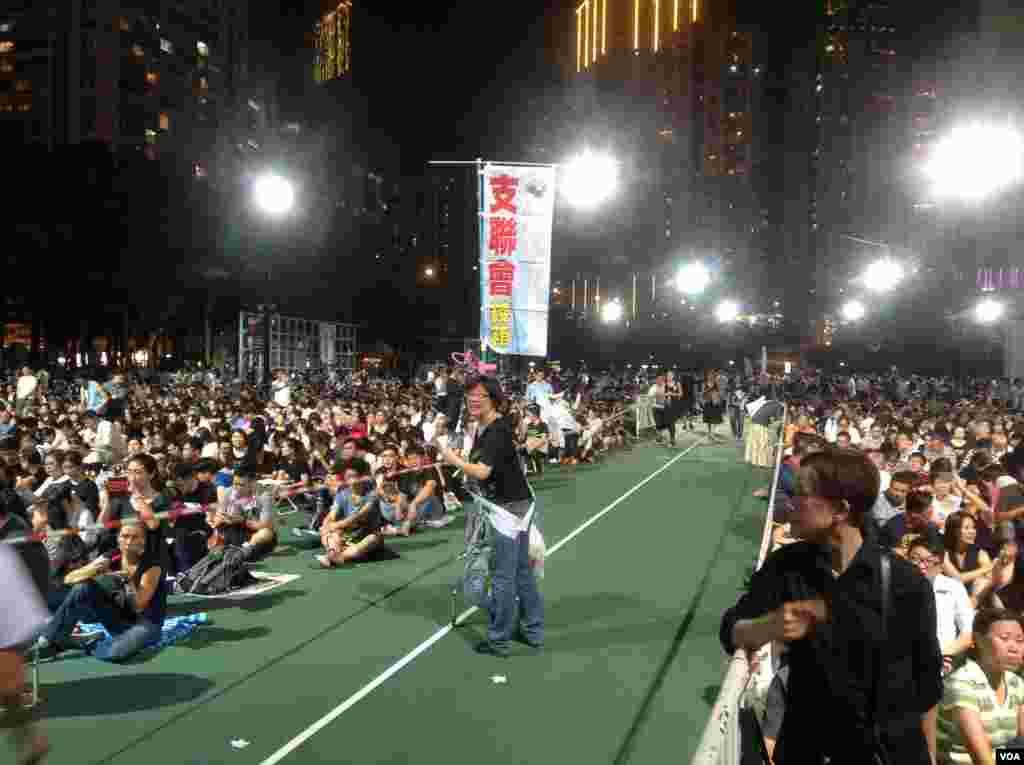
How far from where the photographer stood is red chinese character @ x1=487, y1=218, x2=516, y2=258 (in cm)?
1083

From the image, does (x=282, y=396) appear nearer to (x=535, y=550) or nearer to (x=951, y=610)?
(x=535, y=550)

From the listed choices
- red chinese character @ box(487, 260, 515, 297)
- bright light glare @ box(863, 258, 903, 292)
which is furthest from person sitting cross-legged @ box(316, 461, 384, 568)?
bright light glare @ box(863, 258, 903, 292)

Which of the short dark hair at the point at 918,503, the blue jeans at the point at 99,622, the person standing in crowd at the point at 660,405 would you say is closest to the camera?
the blue jeans at the point at 99,622

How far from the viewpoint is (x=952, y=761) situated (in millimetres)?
4266

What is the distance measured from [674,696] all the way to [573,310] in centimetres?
5478

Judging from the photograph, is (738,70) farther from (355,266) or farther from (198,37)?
(355,266)

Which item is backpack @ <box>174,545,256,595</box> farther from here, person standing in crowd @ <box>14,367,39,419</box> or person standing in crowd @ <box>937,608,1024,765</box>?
person standing in crowd @ <box>14,367,39,419</box>

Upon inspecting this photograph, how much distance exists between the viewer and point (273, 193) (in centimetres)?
1755

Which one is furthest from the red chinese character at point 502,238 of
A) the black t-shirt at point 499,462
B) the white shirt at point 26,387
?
the white shirt at point 26,387

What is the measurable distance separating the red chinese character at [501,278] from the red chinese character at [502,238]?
126mm

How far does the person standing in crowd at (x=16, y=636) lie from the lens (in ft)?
7.52

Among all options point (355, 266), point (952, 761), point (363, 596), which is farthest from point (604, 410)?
point (355, 266)

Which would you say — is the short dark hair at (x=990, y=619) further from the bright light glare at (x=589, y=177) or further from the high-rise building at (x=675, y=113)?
the high-rise building at (x=675, y=113)

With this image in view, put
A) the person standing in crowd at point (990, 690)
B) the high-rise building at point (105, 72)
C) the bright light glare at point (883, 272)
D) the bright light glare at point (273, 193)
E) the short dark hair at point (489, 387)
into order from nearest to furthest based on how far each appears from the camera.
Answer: the person standing in crowd at point (990, 690)
the short dark hair at point (489, 387)
the bright light glare at point (273, 193)
the bright light glare at point (883, 272)
the high-rise building at point (105, 72)
